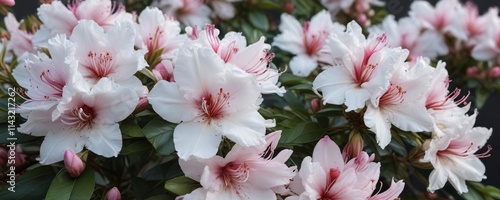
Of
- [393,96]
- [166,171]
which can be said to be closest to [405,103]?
[393,96]

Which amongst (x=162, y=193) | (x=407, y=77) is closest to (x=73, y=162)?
(x=162, y=193)

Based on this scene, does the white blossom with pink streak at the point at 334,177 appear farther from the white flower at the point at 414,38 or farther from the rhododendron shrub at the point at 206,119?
the white flower at the point at 414,38

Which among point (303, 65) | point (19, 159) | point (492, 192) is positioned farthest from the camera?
point (303, 65)

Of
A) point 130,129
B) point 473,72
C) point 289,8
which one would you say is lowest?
point 473,72

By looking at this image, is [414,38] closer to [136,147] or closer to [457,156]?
[457,156]

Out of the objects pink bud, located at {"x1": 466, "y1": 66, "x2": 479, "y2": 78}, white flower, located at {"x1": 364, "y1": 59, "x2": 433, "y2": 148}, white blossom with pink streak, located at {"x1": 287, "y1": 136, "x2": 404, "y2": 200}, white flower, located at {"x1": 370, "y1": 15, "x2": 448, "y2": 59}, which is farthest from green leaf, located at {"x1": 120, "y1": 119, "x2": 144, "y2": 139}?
pink bud, located at {"x1": 466, "y1": 66, "x2": 479, "y2": 78}

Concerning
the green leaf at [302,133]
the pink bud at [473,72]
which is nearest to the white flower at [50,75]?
the green leaf at [302,133]

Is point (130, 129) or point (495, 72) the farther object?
point (495, 72)
